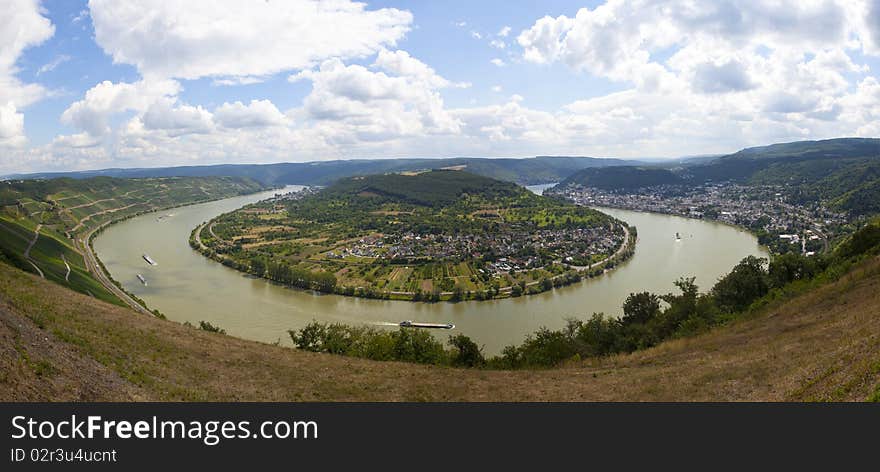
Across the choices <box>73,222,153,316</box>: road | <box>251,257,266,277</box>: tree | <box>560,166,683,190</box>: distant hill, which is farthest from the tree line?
<box>560,166,683,190</box>: distant hill

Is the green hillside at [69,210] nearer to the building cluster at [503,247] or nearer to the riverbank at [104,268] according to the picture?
the riverbank at [104,268]

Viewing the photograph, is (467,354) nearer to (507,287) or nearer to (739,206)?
(507,287)

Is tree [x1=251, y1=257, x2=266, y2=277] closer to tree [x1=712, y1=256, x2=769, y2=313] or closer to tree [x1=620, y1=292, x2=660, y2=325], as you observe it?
tree [x1=620, y1=292, x2=660, y2=325]

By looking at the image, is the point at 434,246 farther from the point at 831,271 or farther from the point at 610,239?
the point at 831,271

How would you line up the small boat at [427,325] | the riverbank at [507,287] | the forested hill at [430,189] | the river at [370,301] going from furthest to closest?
1. the forested hill at [430,189]
2. the riverbank at [507,287]
3. the river at [370,301]
4. the small boat at [427,325]

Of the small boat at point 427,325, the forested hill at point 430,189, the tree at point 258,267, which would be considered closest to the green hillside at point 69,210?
the tree at point 258,267

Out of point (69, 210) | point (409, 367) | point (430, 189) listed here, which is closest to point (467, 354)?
point (409, 367)
